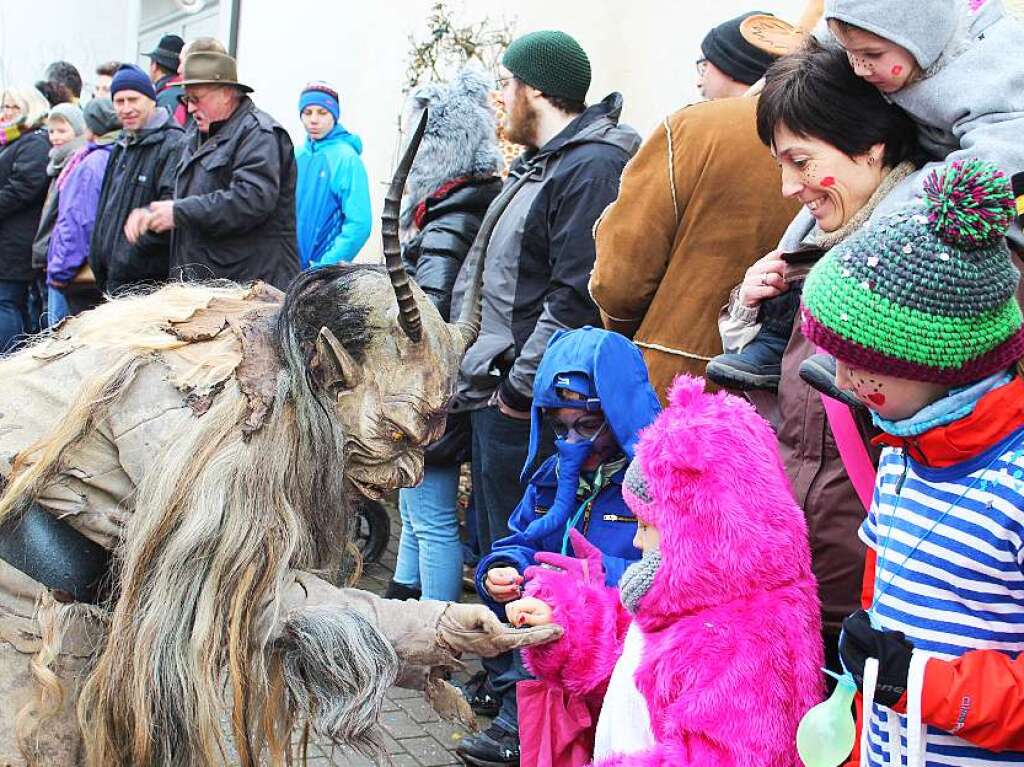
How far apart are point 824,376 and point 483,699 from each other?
2.59 metres

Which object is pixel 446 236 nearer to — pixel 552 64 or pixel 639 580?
pixel 552 64

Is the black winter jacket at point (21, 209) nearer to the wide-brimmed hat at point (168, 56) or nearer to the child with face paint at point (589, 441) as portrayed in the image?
the wide-brimmed hat at point (168, 56)

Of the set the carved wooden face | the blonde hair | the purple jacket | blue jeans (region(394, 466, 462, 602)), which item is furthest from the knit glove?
the blonde hair

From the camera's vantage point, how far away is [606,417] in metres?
3.28

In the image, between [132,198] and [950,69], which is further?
[132,198]

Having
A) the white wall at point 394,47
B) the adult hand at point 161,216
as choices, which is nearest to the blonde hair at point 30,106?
the white wall at point 394,47

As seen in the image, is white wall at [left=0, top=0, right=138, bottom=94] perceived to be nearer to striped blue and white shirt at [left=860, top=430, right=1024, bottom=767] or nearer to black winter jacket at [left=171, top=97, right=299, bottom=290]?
black winter jacket at [left=171, top=97, right=299, bottom=290]

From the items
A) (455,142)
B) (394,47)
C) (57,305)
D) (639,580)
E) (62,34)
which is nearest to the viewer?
(639,580)

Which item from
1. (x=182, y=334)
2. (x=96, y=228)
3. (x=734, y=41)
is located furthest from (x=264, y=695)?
(x=96, y=228)

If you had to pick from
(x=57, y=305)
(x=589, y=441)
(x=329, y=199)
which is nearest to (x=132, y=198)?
(x=329, y=199)

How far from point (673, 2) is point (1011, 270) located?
16.4 feet

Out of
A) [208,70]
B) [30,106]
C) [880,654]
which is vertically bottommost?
[30,106]

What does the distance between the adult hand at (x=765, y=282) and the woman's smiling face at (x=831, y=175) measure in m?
0.18

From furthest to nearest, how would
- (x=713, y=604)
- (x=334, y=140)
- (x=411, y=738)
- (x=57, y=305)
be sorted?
(x=57, y=305) < (x=334, y=140) < (x=411, y=738) < (x=713, y=604)
